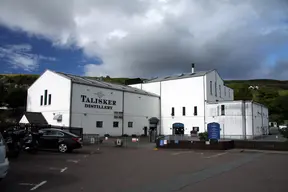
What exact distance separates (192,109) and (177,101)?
3.79 meters

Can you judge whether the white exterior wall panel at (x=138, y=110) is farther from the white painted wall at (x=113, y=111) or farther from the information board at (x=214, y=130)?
the information board at (x=214, y=130)

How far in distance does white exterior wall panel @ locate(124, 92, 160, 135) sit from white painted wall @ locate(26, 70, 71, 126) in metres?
12.2

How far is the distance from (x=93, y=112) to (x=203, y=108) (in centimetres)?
2048

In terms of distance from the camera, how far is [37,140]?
18656 mm

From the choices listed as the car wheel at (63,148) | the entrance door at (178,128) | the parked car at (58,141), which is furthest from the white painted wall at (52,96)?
the entrance door at (178,128)

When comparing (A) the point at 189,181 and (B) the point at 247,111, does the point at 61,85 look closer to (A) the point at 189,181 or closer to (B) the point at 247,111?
(B) the point at 247,111

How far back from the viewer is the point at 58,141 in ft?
62.2

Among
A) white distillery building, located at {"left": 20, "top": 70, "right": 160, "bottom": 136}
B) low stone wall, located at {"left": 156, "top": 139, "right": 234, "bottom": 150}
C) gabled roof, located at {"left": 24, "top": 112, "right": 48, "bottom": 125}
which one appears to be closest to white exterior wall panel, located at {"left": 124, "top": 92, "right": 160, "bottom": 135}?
white distillery building, located at {"left": 20, "top": 70, "right": 160, "bottom": 136}

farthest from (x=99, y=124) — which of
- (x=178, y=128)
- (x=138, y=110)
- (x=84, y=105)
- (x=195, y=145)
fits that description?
(x=195, y=145)

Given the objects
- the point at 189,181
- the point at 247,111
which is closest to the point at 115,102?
the point at 247,111

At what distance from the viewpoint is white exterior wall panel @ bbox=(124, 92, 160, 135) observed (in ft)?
161

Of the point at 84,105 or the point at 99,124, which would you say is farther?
the point at 99,124

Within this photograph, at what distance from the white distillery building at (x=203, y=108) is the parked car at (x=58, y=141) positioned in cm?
2961

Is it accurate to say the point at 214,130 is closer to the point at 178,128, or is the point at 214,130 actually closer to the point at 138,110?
the point at 138,110
